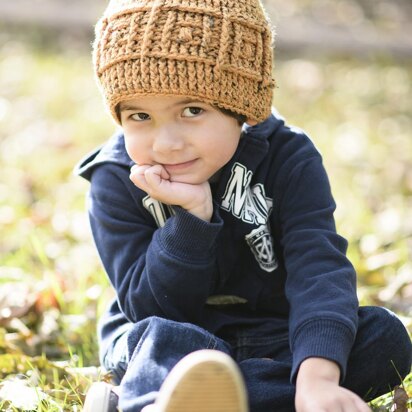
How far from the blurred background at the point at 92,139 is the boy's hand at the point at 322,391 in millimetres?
752

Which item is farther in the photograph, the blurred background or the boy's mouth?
the blurred background

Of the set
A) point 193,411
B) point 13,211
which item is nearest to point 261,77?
point 193,411

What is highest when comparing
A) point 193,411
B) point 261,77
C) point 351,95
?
point 351,95

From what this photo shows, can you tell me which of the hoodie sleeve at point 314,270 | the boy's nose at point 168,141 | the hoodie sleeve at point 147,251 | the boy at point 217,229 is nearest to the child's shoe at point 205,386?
the boy at point 217,229

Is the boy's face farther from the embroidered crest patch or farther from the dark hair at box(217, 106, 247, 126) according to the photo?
the embroidered crest patch

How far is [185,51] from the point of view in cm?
197

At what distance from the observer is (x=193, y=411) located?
150cm

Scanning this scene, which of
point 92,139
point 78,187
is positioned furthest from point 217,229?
point 92,139

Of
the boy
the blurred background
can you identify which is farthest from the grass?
the boy

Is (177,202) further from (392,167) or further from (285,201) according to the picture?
(392,167)

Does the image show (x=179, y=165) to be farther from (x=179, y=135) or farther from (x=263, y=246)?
(x=263, y=246)

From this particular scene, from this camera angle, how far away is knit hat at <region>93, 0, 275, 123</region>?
1.98 m

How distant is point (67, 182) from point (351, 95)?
2.24 meters

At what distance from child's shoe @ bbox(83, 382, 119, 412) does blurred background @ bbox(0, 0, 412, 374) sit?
56cm
